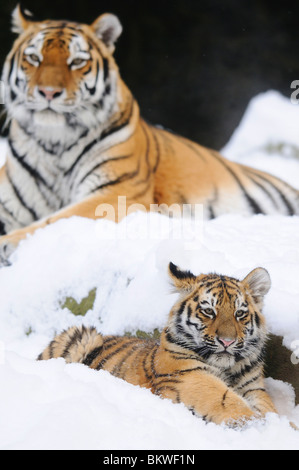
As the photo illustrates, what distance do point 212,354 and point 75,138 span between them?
1.83 m

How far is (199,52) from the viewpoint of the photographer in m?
6.13

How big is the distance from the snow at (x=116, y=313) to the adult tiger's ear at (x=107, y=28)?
1.08m

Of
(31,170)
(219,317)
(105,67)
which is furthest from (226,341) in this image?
(105,67)

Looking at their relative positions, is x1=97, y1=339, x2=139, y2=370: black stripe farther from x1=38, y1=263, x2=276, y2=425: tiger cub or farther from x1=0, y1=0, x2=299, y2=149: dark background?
x1=0, y1=0, x2=299, y2=149: dark background

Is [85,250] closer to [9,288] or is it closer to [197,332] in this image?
[9,288]

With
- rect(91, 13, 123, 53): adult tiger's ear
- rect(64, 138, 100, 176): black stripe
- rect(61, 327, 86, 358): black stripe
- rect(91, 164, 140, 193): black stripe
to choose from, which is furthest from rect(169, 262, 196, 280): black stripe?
rect(91, 13, 123, 53): adult tiger's ear

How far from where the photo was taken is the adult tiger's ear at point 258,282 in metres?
1.78

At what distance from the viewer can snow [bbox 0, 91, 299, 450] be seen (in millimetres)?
1449

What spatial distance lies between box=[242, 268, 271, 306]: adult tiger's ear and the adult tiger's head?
1.66 metres

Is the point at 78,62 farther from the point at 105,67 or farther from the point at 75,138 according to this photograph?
the point at 75,138

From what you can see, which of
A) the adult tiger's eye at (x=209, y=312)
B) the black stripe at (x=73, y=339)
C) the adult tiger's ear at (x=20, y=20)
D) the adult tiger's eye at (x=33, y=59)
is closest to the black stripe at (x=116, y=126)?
the adult tiger's eye at (x=33, y=59)

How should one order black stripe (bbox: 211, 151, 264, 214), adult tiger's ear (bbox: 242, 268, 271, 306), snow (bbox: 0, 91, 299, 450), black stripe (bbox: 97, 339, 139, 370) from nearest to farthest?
snow (bbox: 0, 91, 299, 450) → adult tiger's ear (bbox: 242, 268, 271, 306) → black stripe (bbox: 97, 339, 139, 370) → black stripe (bbox: 211, 151, 264, 214)

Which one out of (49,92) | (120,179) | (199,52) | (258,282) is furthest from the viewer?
(199,52)
